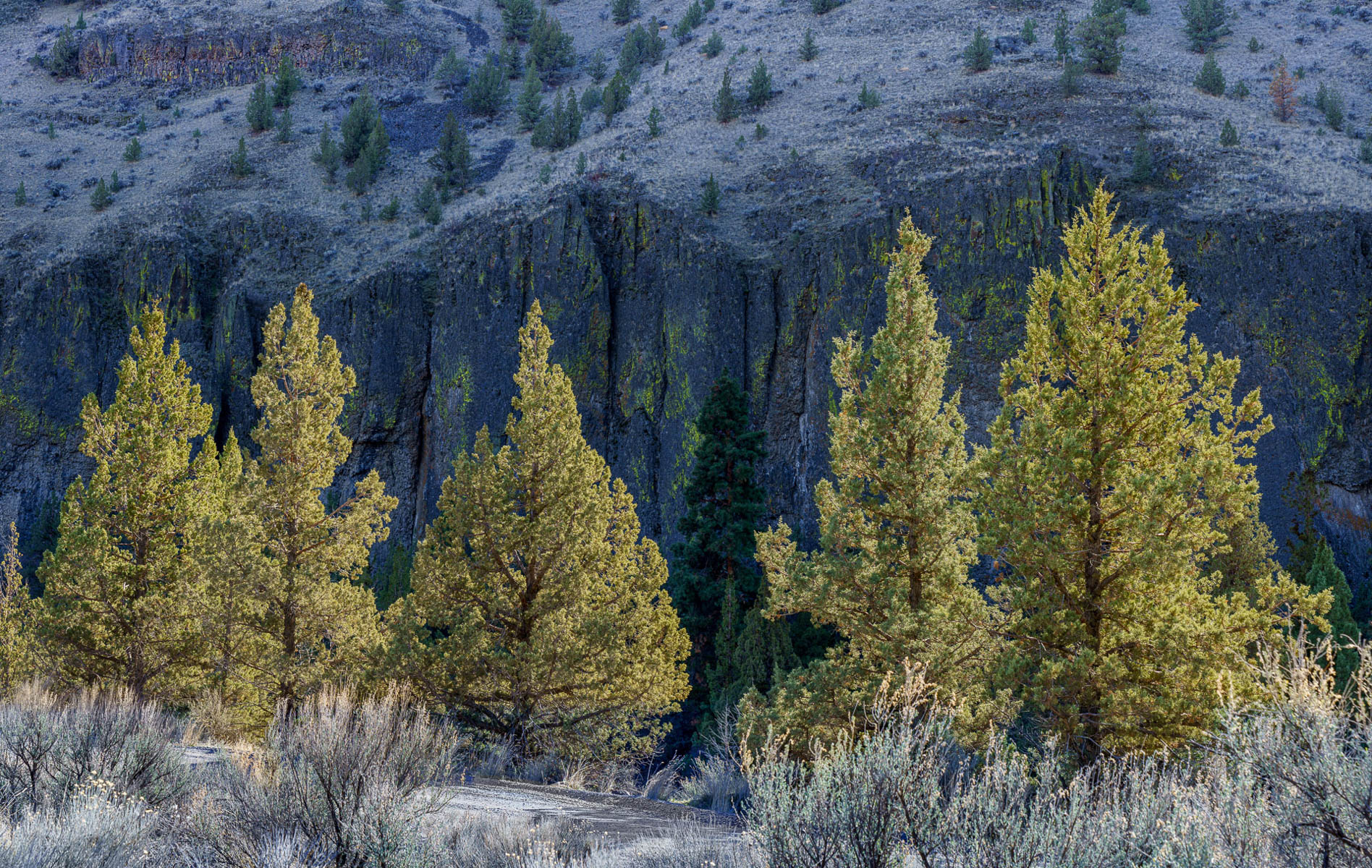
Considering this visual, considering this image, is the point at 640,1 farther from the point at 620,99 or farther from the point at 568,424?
the point at 568,424

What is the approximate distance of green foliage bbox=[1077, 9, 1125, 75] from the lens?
5406 cm

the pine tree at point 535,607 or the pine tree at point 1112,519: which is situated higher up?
the pine tree at point 1112,519

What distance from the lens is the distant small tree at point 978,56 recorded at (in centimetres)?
5622

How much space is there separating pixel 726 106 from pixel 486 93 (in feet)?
75.9

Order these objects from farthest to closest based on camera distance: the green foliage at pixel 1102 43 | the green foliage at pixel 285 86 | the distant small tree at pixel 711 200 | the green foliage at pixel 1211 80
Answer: the green foliage at pixel 285 86 < the green foliage at pixel 1102 43 < the green foliage at pixel 1211 80 < the distant small tree at pixel 711 200

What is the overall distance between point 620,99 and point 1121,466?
55473 mm

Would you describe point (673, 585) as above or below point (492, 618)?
below

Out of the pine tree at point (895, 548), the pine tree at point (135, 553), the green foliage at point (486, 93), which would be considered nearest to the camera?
the pine tree at point (895, 548)

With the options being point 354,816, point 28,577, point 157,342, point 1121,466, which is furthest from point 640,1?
point 354,816

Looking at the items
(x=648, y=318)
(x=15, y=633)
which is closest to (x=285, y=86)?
(x=648, y=318)

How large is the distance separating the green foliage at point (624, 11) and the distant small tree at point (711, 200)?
4491 centimetres

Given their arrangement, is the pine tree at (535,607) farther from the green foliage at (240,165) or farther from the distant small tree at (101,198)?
the distant small tree at (101,198)

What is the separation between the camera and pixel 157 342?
21562 mm

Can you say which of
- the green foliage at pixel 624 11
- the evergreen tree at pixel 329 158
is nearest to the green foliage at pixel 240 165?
the evergreen tree at pixel 329 158
